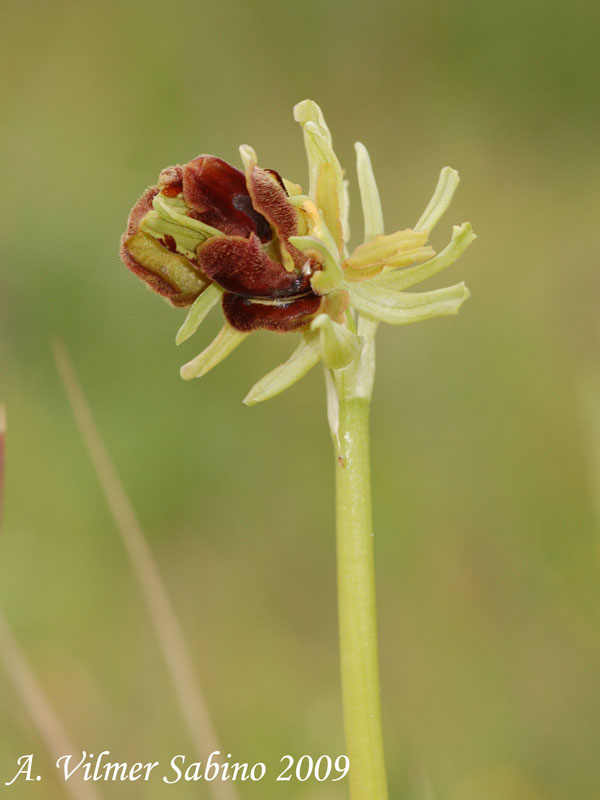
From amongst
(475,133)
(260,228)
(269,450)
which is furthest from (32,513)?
(475,133)

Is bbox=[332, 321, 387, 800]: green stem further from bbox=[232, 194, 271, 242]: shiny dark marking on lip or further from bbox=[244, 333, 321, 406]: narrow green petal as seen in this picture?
bbox=[232, 194, 271, 242]: shiny dark marking on lip

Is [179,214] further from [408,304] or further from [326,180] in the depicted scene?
[408,304]

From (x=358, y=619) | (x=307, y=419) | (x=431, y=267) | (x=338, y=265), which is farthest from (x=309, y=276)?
(x=307, y=419)

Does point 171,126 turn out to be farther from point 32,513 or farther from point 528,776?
point 528,776

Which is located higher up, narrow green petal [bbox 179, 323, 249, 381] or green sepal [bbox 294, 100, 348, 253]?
green sepal [bbox 294, 100, 348, 253]

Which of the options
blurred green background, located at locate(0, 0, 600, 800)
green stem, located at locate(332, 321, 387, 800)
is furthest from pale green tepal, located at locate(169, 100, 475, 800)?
blurred green background, located at locate(0, 0, 600, 800)

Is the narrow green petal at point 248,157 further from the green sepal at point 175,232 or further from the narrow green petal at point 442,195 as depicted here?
the narrow green petal at point 442,195
